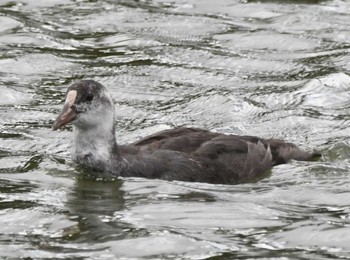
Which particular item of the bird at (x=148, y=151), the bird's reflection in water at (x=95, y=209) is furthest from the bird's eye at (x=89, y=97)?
the bird's reflection in water at (x=95, y=209)

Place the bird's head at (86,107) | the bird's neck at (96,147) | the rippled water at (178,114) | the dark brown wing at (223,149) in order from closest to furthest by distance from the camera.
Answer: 1. the rippled water at (178,114)
2. the bird's head at (86,107)
3. the bird's neck at (96,147)
4. the dark brown wing at (223,149)

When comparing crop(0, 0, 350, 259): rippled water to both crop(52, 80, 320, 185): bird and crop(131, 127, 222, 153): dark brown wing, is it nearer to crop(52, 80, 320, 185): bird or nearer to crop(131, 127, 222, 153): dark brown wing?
crop(52, 80, 320, 185): bird

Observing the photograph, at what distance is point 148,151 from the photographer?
13.2 metres

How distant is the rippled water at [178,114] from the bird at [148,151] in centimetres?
17

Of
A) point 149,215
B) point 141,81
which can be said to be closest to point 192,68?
point 141,81

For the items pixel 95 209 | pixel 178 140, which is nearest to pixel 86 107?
pixel 178 140

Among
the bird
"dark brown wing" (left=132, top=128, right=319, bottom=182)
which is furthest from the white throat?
"dark brown wing" (left=132, top=128, right=319, bottom=182)

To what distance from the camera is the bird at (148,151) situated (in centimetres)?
1309

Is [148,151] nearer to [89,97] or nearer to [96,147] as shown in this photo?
[96,147]

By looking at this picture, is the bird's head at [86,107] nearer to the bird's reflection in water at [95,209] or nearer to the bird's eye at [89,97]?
the bird's eye at [89,97]

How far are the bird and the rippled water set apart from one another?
0.54 ft

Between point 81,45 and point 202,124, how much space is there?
3.62m

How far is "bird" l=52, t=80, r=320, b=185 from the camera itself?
516 inches

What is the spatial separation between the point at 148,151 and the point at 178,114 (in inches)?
105
